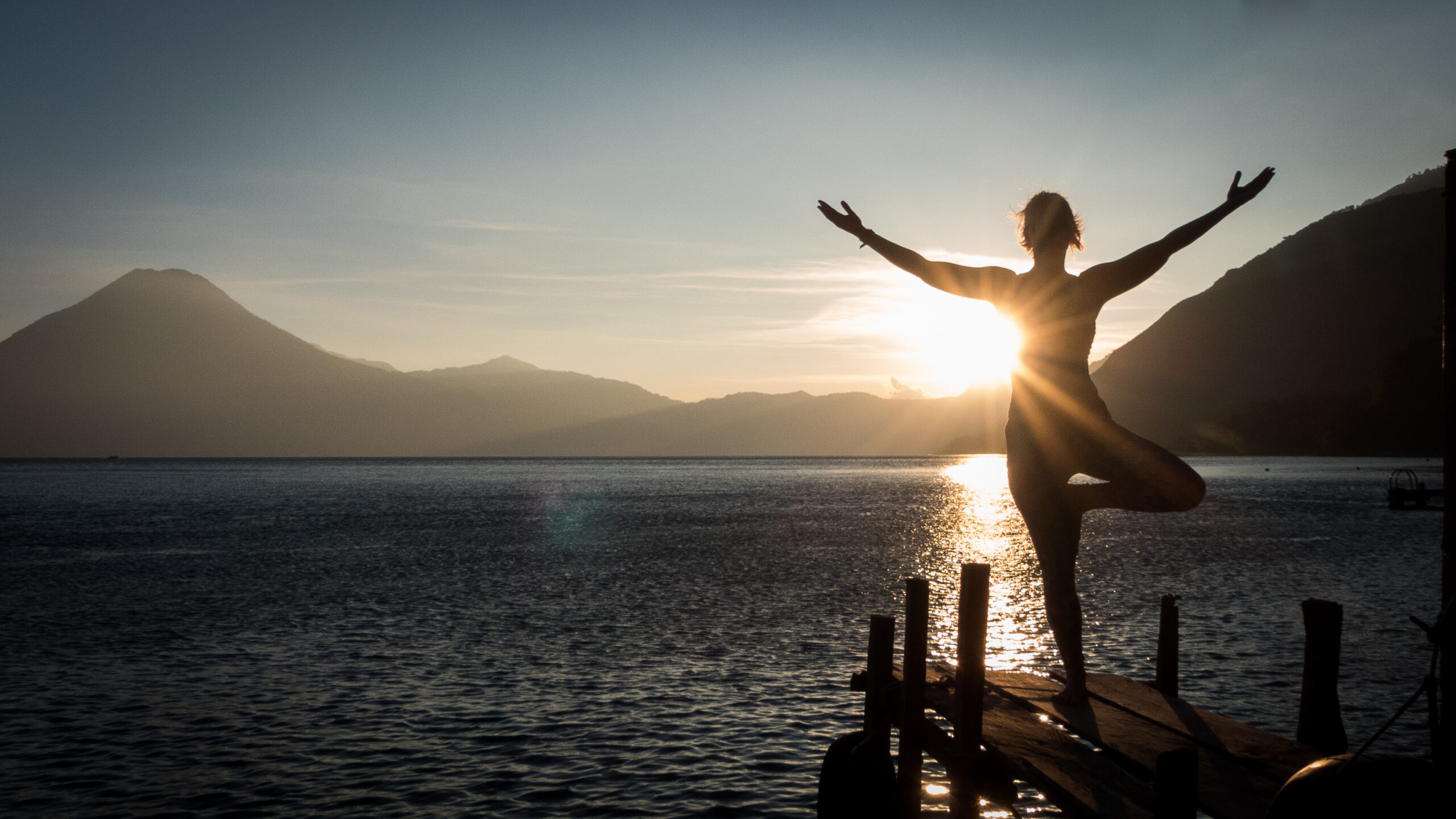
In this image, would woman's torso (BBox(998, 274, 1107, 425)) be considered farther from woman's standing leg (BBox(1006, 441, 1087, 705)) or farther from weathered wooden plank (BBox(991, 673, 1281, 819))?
weathered wooden plank (BBox(991, 673, 1281, 819))

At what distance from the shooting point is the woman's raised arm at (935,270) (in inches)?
256

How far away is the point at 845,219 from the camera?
21.6ft

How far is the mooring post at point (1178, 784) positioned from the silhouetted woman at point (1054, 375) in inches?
69.4

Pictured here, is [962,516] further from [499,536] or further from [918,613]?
[918,613]

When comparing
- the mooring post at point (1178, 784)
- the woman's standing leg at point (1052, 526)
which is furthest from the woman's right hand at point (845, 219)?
the mooring post at point (1178, 784)

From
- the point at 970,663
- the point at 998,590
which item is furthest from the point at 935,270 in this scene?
the point at 998,590

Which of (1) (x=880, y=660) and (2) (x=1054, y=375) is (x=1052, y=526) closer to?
(2) (x=1054, y=375)

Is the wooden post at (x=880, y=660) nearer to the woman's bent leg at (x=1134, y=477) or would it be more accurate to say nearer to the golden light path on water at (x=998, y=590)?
the golden light path on water at (x=998, y=590)

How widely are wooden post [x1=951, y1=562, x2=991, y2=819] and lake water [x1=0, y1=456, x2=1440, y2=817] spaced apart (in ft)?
13.2

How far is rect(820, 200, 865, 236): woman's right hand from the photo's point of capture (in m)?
6.56

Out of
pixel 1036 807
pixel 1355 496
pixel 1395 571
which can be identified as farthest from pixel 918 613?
pixel 1355 496

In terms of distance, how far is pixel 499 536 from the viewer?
174ft

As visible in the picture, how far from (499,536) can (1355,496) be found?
228ft

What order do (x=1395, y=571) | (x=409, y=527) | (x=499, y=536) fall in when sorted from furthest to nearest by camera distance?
(x=409, y=527) < (x=499, y=536) < (x=1395, y=571)
